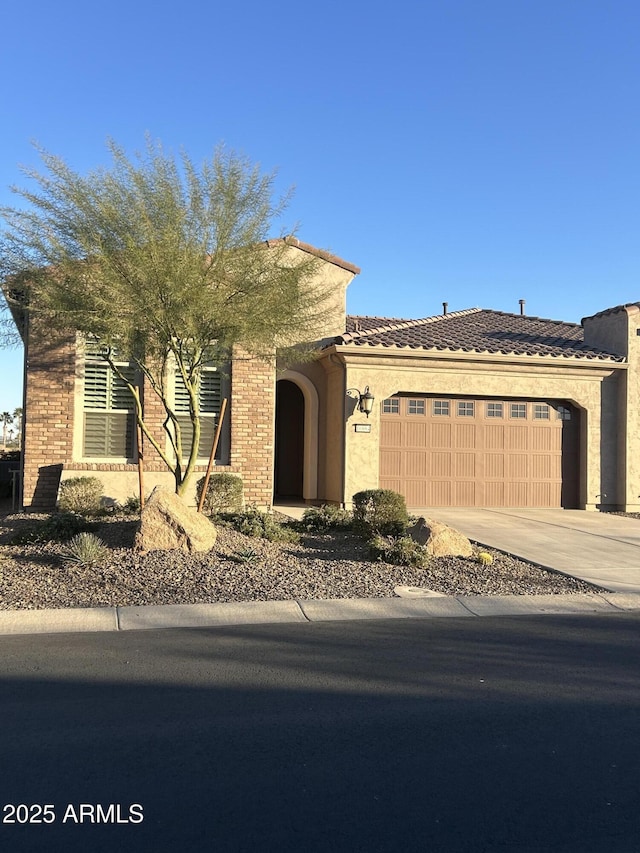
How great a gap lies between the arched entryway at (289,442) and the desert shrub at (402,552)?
815 cm

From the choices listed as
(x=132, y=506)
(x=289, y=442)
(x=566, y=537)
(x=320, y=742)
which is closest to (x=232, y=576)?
(x=320, y=742)

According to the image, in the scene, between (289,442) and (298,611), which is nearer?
(298,611)

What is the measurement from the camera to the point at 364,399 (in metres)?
15.4

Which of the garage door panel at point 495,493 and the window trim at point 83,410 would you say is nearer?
the window trim at point 83,410

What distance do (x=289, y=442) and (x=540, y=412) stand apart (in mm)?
6123

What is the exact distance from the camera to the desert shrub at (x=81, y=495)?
1262 cm

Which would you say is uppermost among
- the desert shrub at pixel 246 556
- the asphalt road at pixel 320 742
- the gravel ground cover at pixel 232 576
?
the desert shrub at pixel 246 556

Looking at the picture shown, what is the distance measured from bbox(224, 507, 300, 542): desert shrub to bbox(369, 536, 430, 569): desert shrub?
4.27 ft

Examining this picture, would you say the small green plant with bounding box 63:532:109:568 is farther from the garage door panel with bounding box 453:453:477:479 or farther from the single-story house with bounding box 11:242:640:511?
the garage door panel with bounding box 453:453:477:479

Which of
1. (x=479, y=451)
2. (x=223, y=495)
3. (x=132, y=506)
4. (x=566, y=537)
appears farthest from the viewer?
(x=479, y=451)

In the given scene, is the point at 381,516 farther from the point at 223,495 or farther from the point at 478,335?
the point at 478,335

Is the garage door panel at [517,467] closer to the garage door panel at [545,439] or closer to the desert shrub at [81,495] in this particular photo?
the garage door panel at [545,439]

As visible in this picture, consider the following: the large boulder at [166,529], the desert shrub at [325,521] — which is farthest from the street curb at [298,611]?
the desert shrub at [325,521]

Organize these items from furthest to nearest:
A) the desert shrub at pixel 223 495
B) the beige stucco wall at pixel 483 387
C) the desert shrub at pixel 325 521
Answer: the beige stucco wall at pixel 483 387
the desert shrub at pixel 223 495
the desert shrub at pixel 325 521
